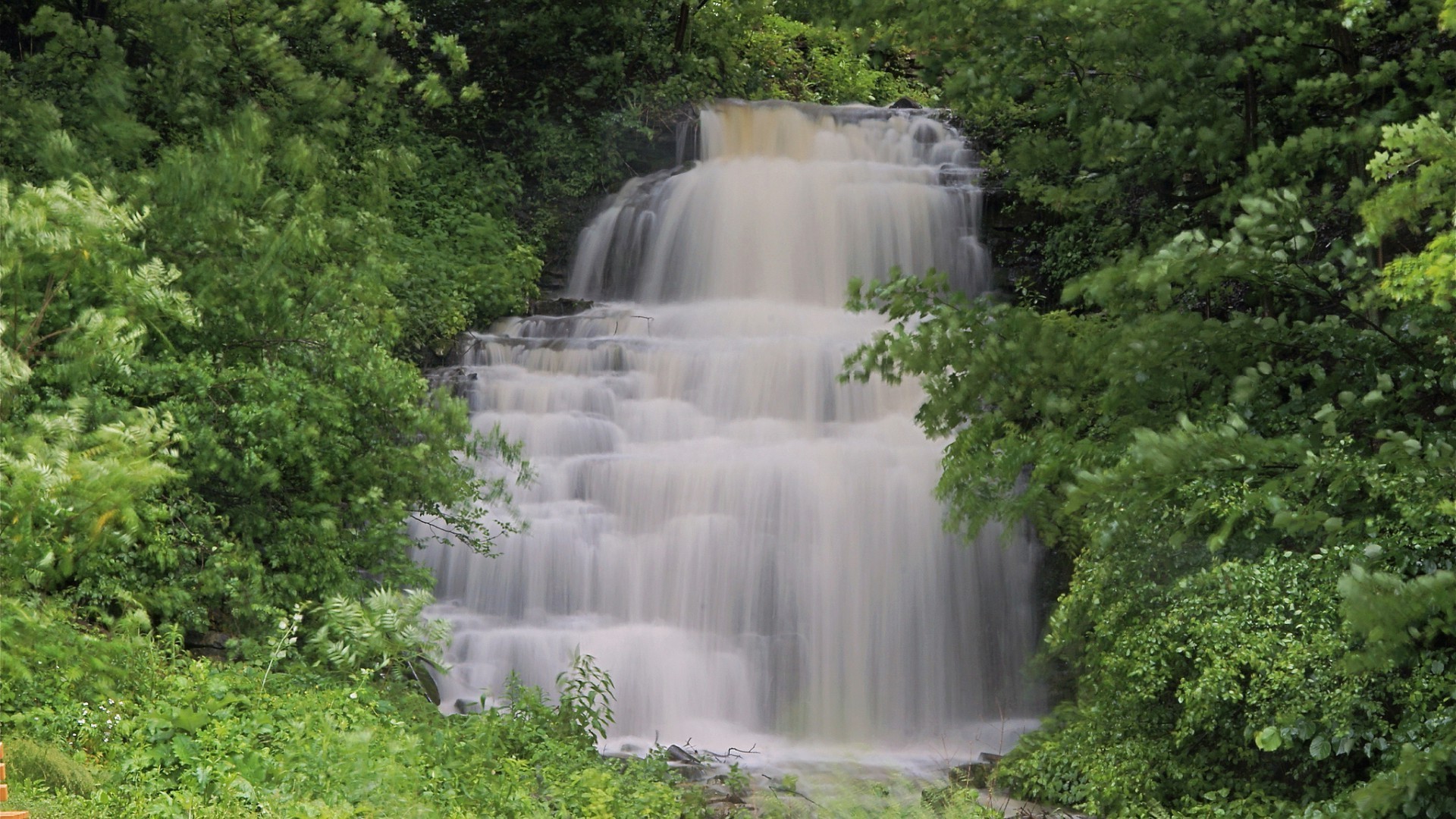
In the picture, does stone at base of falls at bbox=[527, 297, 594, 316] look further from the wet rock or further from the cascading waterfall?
the wet rock

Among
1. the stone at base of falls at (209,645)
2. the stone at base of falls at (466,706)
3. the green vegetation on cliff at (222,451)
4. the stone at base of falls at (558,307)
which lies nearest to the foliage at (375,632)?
the green vegetation on cliff at (222,451)

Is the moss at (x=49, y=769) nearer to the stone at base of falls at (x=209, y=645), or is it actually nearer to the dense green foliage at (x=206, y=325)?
the dense green foliage at (x=206, y=325)

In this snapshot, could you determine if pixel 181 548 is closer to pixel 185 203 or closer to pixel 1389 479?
pixel 185 203

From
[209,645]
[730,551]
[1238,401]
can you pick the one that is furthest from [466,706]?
[1238,401]

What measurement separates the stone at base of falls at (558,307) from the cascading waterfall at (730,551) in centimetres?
57

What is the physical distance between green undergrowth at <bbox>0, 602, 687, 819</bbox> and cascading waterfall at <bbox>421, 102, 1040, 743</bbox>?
3.60m

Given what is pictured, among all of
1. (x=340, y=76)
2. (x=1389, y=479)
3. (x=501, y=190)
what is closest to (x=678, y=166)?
(x=501, y=190)

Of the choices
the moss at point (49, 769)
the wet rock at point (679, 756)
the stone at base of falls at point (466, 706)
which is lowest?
the wet rock at point (679, 756)

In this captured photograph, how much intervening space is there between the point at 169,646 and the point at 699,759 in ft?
14.7

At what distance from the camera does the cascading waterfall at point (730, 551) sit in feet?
40.6

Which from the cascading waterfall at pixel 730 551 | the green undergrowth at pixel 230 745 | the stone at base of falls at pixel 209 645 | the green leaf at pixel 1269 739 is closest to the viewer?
the green undergrowth at pixel 230 745

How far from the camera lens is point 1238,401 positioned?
774cm

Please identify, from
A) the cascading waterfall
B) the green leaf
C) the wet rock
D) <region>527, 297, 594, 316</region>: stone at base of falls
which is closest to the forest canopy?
the green leaf

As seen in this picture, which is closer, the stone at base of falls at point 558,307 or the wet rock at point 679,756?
the wet rock at point 679,756
